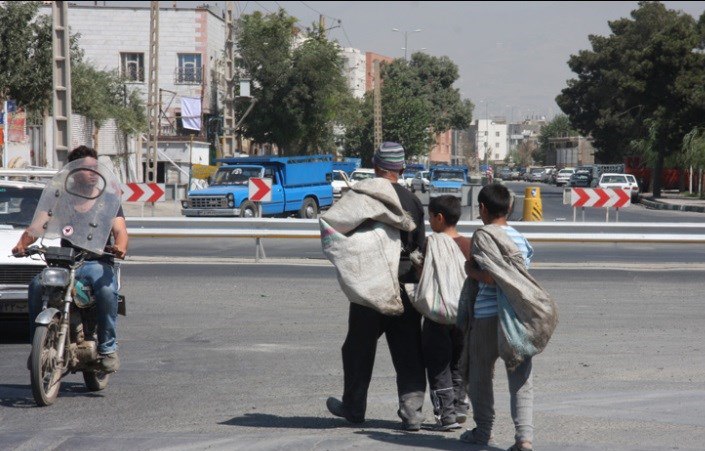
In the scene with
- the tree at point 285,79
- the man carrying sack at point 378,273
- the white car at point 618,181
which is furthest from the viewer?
the tree at point 285,79

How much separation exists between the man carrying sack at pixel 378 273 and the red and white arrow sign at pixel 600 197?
78.5ft

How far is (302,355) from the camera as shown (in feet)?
32.9

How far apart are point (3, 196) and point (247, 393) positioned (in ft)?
15.5

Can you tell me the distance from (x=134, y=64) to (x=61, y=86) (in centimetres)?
4135

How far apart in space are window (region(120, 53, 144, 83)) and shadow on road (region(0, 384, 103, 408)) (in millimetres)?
57644

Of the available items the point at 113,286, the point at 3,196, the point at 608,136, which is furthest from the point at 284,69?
the point at 113,286

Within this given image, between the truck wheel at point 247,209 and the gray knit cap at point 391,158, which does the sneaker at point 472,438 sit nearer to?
the gray knit cap at point 391,158

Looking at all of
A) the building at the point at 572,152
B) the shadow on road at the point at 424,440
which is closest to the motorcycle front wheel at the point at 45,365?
the shadow on road at the point at 424,440

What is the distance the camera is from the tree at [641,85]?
61781 mm

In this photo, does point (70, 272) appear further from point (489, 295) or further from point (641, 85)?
point (641, 85)

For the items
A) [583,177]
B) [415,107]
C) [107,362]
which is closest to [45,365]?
[107,362]

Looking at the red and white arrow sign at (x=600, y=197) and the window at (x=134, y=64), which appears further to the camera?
the window at (x=134, y=64)

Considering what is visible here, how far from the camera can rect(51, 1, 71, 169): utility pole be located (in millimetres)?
23516

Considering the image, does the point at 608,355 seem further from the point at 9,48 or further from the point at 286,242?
the point at 9,48
